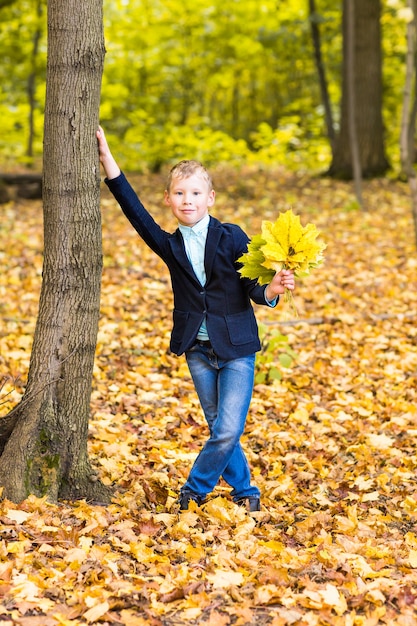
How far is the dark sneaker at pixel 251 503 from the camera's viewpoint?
3.70 metres

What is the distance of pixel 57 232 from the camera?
3.37m

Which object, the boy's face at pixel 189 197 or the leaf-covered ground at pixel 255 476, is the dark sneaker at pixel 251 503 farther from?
the boy's face at pixel 189 197

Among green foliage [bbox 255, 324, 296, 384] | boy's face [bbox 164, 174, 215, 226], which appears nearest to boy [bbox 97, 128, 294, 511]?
boy's face [bbox 164, 174, 215, 226]

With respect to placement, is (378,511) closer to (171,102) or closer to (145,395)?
(145,395)

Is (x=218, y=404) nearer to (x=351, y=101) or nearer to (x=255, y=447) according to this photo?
(x=255, y=447)

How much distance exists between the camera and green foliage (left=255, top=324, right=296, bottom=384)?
5688 mm

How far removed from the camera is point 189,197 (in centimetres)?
325

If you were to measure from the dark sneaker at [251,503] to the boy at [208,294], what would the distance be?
32cm

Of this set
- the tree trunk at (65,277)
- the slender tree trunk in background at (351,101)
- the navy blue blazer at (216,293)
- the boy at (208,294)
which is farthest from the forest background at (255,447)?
the navy blue blazer at (216,293)

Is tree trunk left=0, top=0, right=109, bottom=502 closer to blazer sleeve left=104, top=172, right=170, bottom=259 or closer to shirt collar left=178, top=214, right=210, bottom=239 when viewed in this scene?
blazer sleeve left=104, top=172, right=170, bottom=259

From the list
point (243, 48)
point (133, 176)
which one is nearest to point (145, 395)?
point (133, 176)

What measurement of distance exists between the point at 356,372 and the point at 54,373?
3.12 meters

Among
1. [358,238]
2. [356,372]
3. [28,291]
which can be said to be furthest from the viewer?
[358,238]

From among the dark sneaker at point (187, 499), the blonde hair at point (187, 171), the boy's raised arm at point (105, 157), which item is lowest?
the dark sneaker at point (187, 499)
